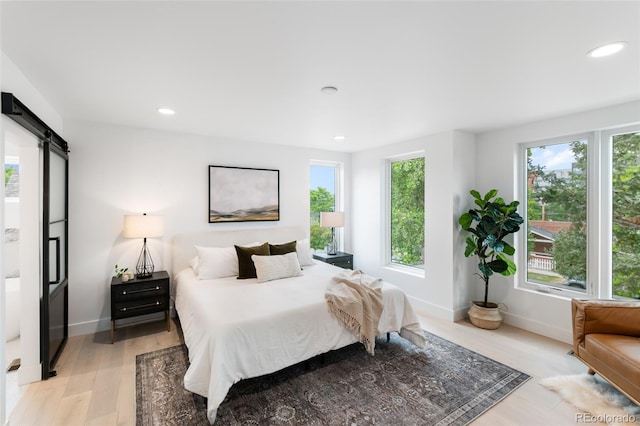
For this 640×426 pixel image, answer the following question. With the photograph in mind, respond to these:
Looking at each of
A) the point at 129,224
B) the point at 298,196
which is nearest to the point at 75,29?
the point at 129,224

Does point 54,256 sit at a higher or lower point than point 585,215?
lower

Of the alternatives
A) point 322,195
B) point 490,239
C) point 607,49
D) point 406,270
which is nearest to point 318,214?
point 322,195

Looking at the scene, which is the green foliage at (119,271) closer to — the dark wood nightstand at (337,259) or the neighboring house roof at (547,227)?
the dark wood nightstand at (337,259)

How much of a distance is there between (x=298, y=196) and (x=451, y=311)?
9.16ft

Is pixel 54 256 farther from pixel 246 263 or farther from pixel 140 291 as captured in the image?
pixel 246 263

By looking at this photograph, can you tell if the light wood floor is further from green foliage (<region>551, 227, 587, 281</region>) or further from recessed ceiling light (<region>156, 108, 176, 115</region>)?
recessed ceiling light (<region>156, 108, 176, 115</region>)

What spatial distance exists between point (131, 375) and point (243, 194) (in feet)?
8.21

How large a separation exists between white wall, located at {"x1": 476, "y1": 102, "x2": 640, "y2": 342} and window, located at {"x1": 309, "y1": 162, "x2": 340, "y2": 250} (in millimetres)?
2417

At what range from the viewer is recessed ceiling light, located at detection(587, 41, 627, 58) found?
Answer: 70.4 inches

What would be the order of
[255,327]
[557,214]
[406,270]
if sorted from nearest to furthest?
1. [255,327]
2. [557,214]
3. [406,270]

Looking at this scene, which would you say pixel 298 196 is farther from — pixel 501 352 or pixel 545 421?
pixel 545 421

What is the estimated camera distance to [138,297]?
327cm

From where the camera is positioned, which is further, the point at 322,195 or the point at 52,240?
the point at 322,195

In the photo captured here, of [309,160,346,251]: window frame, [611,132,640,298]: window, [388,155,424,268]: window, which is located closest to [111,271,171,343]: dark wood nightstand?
[309,160,346,251]: window frame
